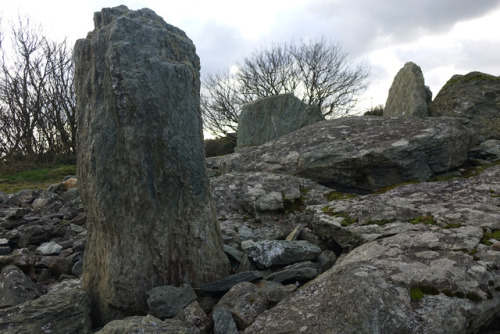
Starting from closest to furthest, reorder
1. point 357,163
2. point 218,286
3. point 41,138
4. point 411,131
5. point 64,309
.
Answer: point 64,309 < point 218,286 < point 357,163 < point 411,131 < point 41,138

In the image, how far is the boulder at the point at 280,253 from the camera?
11.3 feet

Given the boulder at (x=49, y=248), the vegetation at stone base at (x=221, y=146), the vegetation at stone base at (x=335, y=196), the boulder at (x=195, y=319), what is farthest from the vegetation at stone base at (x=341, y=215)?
the vegetation at stone base at (x=221, y=146)

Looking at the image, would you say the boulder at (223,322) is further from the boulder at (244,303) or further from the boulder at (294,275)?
the boulder at (294,275)

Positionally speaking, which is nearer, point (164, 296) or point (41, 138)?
point (164, 296)

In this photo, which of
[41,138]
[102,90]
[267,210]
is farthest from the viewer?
[41,138]

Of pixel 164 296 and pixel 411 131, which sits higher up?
pixel 411 131

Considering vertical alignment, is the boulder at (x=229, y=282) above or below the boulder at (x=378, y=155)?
below

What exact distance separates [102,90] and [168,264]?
159cm

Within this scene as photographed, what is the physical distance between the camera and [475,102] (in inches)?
342

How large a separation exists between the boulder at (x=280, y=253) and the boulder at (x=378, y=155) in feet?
8.49

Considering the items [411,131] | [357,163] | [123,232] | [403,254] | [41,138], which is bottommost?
[403,254]

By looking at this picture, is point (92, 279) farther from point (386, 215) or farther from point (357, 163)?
point (357, 163)

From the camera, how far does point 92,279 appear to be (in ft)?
10.7

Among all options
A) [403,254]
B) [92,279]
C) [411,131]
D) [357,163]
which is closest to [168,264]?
[92,279]
